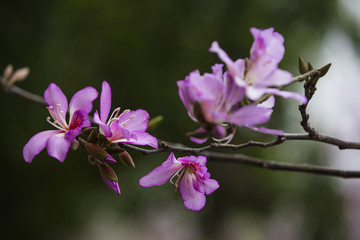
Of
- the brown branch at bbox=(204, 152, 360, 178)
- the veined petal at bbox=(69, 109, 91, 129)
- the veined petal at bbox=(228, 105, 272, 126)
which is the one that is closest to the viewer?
the veined petal at bbox=(228, 105, 272, 126)

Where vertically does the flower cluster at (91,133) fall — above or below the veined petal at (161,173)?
above

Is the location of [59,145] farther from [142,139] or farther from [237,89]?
[237,89]

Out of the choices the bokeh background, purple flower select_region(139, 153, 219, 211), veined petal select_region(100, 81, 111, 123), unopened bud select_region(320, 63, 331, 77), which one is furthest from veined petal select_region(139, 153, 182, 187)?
the bokeh background

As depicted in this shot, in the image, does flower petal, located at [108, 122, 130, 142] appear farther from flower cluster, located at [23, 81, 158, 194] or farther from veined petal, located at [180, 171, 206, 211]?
veined petal, located at [180, 171, 206, 211]

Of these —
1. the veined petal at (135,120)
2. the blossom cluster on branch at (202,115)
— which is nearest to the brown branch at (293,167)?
the blossom cluster on branch at (202,115)

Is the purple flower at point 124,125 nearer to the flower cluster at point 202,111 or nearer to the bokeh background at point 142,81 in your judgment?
the flower cluster at point 202,111

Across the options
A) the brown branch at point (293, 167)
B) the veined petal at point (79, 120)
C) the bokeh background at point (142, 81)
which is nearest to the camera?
the veined petal at point (79, 120)

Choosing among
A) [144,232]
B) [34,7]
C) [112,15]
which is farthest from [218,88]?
[144,232]
